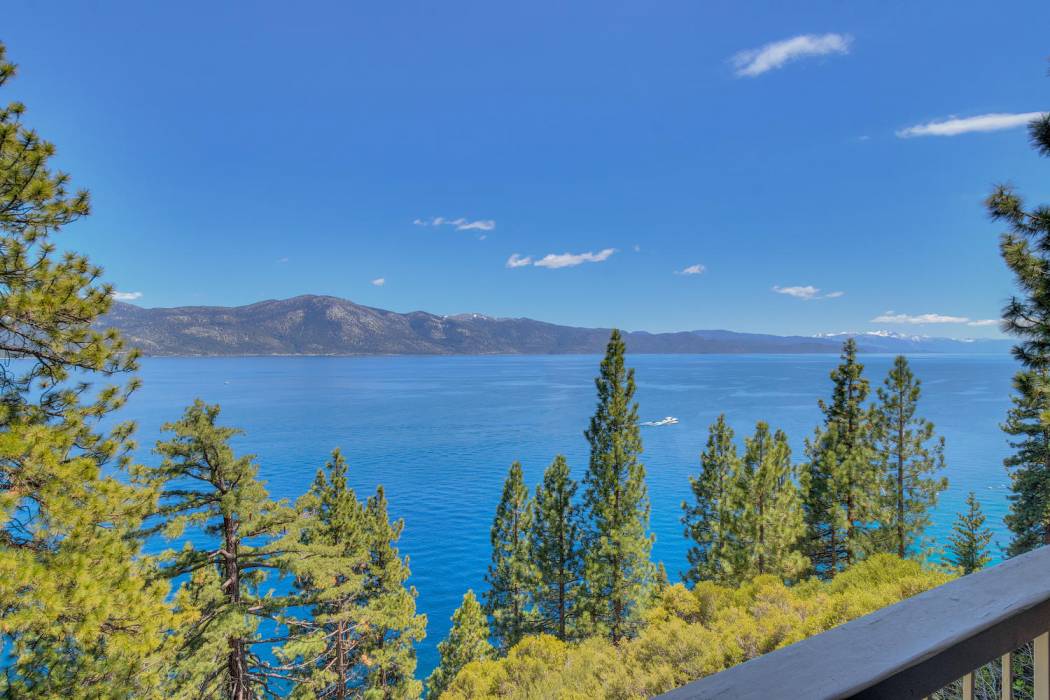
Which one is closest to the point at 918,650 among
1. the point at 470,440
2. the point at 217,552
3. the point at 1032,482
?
the point at 217,552

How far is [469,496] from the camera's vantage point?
38125mm

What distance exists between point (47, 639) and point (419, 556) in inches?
978

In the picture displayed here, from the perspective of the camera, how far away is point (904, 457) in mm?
16594

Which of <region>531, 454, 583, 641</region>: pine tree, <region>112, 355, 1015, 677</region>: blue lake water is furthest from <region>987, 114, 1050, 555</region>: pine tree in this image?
<region>112, 355, 1015, 677</region>: blue lake water

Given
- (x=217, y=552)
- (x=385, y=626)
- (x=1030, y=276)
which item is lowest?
(x=385, y=626)

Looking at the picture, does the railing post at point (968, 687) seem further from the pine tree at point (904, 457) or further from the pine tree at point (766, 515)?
the pine tree at point (904, 457)

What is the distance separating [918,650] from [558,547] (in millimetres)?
17260

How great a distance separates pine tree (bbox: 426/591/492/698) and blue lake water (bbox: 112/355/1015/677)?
4.90 m

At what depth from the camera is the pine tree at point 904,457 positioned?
16.3 m

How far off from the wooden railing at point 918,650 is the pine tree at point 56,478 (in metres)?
6.11

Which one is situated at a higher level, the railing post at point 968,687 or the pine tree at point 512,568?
the railing post at point 968,687

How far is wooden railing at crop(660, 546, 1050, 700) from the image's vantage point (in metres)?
0.79

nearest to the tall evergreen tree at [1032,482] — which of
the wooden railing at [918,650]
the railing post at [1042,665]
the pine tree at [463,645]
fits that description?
the pine tree at [463,645]

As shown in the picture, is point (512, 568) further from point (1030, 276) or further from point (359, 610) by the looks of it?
point (1030, 276)
